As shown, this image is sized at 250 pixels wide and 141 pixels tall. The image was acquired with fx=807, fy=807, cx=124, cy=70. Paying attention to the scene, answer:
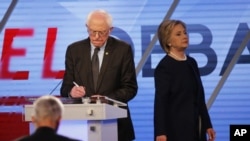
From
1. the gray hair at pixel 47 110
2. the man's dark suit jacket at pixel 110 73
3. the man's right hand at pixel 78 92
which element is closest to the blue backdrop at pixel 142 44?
the man's dark suit jacket at pixel 110 73

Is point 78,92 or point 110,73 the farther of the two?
point 110,73

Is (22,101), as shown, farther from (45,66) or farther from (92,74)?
(92,74)

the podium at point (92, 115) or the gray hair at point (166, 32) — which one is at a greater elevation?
the gray hair at point (166, 32)

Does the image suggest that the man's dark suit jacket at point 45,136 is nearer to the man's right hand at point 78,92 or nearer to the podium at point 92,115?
the podium at point 92,115

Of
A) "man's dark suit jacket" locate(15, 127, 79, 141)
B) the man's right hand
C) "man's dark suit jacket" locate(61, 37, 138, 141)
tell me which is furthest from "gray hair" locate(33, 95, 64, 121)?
"man's dark suit jacket" locate(61, 37, 138, 141)

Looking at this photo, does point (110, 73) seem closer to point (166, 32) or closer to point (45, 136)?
point (166, 32)

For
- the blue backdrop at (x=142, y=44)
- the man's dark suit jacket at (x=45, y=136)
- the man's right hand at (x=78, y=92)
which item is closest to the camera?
the man's dark suit jacket at (x=45, y=136)

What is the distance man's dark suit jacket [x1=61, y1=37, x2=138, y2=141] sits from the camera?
5.50m

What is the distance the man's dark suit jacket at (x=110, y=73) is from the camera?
18.1 feet

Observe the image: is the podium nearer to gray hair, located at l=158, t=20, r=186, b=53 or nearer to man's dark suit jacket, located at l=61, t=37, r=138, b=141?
man's dark suit jacket, located at l=61, t=37, r=138, b=141

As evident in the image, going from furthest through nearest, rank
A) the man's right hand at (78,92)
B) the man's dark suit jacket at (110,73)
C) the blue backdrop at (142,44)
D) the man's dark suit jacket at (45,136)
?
1. the blue backdrop at (142,44)
2. the man's dark suit jacket at (110,73)
3. the man's right hand at (78,92)
4. the man's dark suit jacket at (45,136)

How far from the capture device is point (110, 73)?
18.1 ft

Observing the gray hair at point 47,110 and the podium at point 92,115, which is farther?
the podium at point 92,115

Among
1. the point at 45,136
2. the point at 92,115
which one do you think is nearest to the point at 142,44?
the point at 92,115
